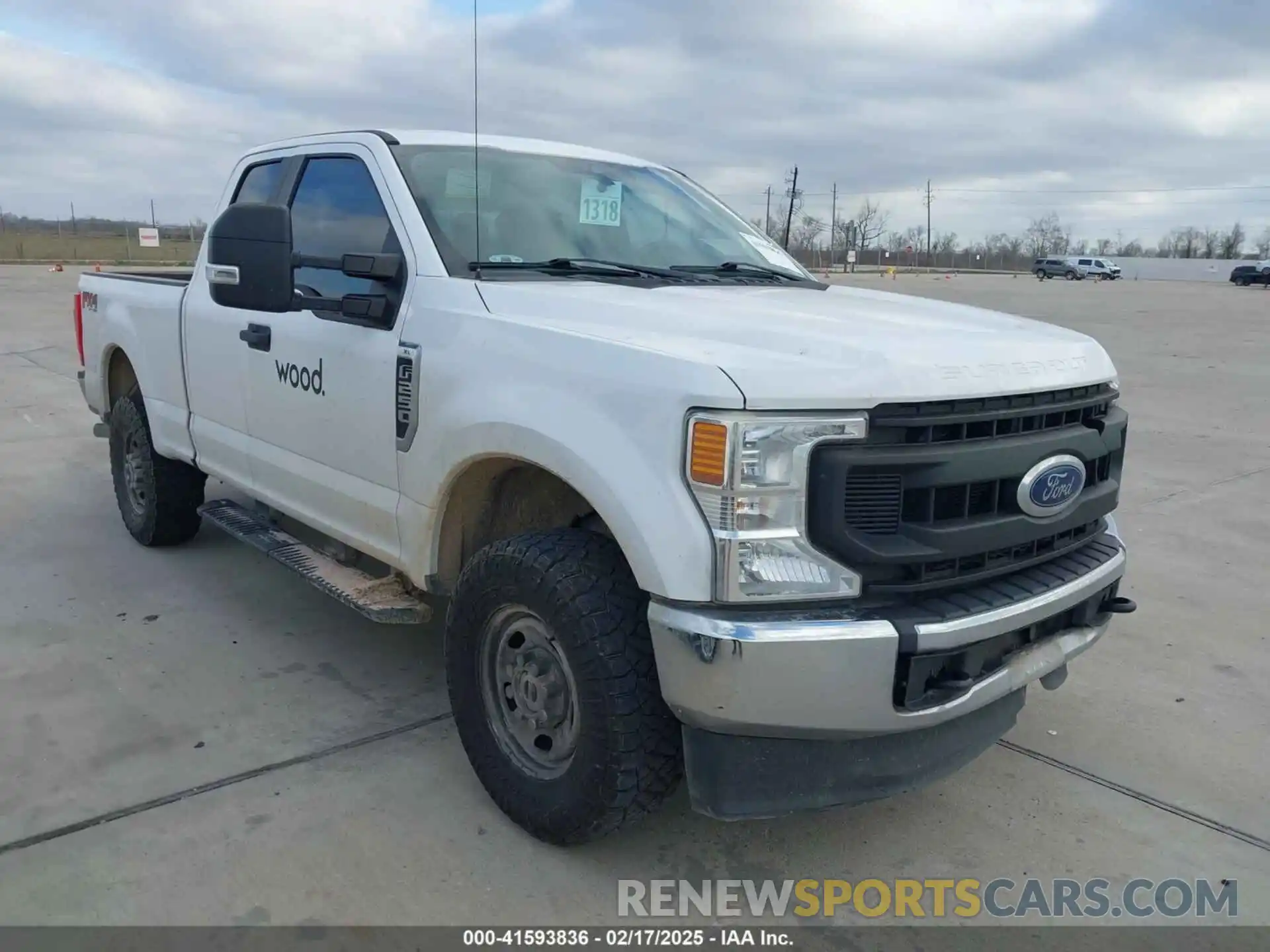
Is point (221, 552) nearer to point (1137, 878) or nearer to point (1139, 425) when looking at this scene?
point (1137, 878)

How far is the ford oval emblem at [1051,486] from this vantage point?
2.62m

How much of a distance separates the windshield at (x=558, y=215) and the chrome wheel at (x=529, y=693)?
3.70 ft

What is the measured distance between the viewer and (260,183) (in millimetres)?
4469

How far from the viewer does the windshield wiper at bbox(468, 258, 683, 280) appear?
130 inches

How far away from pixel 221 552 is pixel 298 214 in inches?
85.8

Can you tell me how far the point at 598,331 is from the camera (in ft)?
8.86

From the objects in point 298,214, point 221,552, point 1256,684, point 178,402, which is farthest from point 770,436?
point 221,552

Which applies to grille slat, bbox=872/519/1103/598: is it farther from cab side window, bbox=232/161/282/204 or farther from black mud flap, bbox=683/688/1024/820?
cab side window, bbox=232/161/282/204

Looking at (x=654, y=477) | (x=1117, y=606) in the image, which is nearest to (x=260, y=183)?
(x=654, y=477)

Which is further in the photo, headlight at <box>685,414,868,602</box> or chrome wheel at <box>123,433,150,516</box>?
chrome wheel at <box>123,433,150,516</box>

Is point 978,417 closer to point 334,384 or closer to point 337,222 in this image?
point 334,384

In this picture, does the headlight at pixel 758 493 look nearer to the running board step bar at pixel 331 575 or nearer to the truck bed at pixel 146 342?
the running board step bar at pixel 331 575

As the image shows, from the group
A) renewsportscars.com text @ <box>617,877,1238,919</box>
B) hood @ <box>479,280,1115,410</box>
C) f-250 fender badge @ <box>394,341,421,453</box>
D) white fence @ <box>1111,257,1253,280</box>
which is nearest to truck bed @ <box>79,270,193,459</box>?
f-250 fender badge @ <box>394,341,421,453</box>

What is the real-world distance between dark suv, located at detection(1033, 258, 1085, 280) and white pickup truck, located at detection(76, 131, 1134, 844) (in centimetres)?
6695
